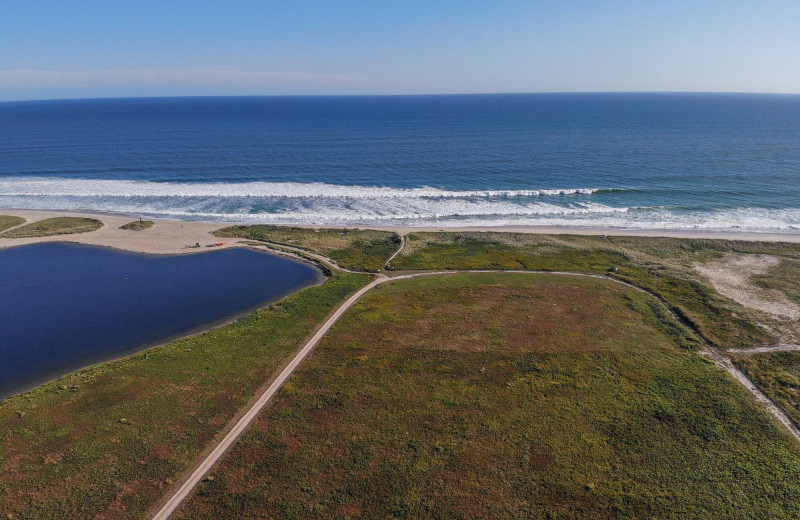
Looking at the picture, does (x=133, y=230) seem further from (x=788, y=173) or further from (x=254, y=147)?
(x=788, y=173)

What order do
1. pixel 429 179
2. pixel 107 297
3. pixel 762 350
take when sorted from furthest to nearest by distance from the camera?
pixel 429 179 < pixel 107 297 < pixel 762 350

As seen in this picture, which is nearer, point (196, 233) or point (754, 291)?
point (754, 291)

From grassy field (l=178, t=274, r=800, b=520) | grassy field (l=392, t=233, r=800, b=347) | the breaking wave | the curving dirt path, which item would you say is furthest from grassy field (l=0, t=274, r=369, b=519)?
the breaking wave

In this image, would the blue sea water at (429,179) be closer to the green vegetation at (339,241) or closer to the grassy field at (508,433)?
the green vegetation at (339,241)

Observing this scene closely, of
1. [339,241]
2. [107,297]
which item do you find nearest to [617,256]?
[339,241]

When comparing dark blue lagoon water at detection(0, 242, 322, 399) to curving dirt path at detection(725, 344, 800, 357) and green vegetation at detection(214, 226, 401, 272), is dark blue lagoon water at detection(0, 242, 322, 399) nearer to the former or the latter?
green vegetation at detection(214, 226, 401, 272)

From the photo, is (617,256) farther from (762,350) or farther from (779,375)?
(779,375)

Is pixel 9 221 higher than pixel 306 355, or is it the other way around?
pixel 9 221
